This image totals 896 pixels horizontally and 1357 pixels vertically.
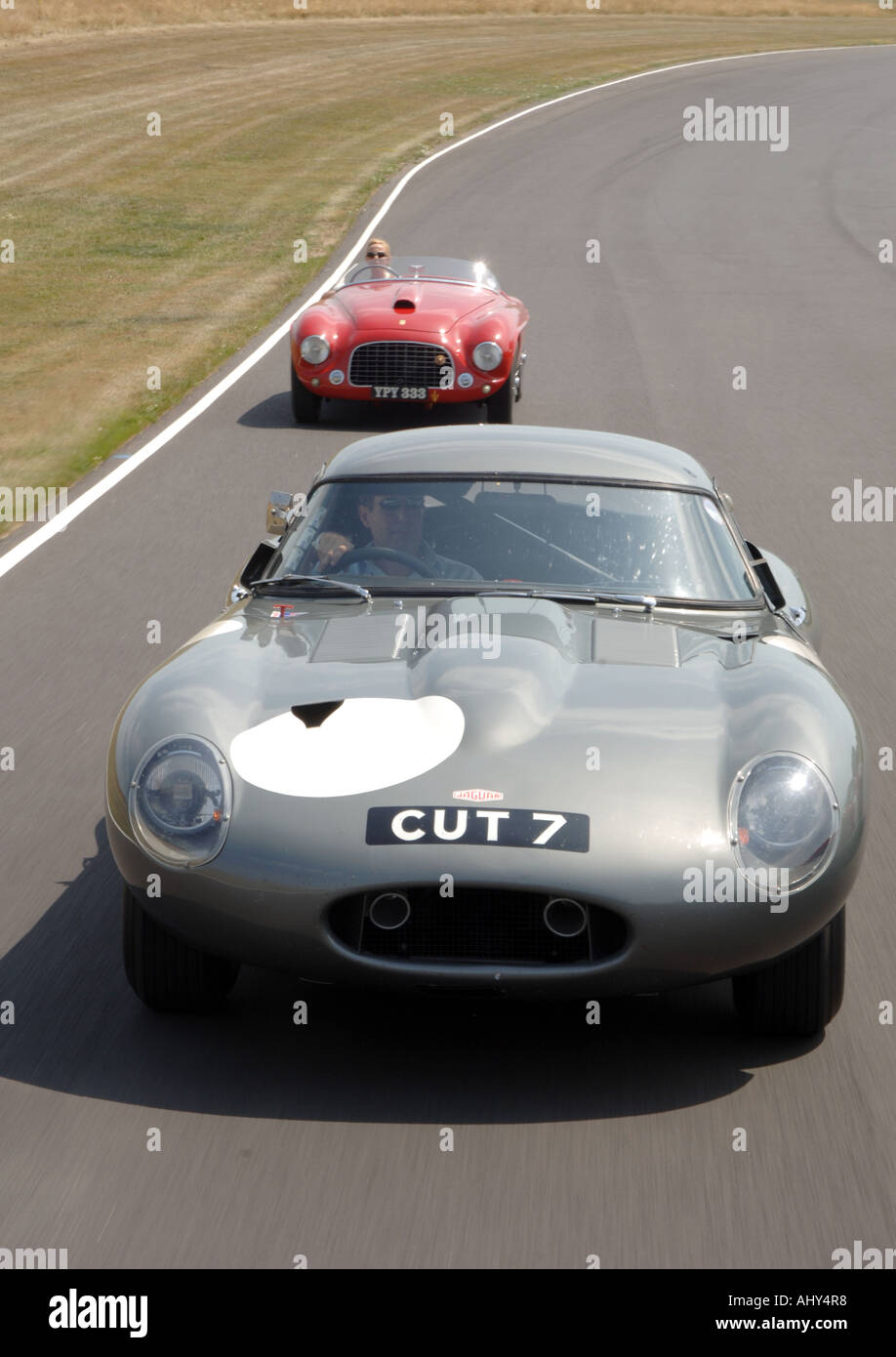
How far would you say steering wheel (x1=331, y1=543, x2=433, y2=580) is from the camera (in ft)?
18.2

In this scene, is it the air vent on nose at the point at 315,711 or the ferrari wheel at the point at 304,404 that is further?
the ferrari wheel at the point at 304,404

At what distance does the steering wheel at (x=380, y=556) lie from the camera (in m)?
5.55

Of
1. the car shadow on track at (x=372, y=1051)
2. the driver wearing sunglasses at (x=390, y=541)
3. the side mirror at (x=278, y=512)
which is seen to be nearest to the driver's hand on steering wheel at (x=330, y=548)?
the driver wearing sunglasses at (x=390, y=541)

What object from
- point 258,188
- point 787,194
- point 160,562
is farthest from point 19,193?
point 160,562

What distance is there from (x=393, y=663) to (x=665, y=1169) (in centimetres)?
157

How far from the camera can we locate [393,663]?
4715 millimetres

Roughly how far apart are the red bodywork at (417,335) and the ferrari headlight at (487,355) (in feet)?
0.11

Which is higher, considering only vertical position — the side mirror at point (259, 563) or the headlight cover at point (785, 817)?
the side mirror at point (259, 563)

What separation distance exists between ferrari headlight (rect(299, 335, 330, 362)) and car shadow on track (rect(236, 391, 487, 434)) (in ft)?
1.78

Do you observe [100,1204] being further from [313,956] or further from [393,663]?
[393,663]

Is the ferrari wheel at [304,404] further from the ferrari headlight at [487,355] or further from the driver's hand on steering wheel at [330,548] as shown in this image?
the driver's hand on steering wheel at [330,548]

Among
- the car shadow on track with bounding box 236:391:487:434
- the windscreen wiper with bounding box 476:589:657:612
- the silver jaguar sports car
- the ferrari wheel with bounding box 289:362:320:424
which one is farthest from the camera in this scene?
the car shadow on track with bounding box 236:391:487:434

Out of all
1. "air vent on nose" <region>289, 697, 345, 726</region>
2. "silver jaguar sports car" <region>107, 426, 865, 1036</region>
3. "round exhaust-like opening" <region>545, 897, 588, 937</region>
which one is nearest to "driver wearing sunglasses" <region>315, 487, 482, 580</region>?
"silver jaguar sports car" <region>107, 426, 865, 1036</region>

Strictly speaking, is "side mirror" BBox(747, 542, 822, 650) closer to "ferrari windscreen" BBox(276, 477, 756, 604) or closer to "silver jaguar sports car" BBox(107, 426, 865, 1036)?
"ferrari windscreen" BBox(276, 477, 756, 604)
